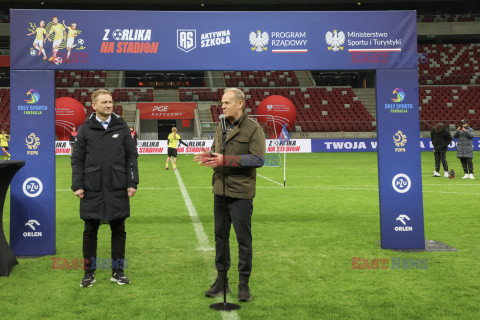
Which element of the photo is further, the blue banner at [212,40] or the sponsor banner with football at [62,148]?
the sponsor banner with football at [62,148]

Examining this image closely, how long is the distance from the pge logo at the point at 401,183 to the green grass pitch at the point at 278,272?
3.03ft

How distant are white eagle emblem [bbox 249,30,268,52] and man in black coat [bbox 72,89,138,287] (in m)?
2.43

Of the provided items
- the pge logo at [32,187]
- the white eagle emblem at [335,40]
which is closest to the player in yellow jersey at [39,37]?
the pge logo at [32,187]

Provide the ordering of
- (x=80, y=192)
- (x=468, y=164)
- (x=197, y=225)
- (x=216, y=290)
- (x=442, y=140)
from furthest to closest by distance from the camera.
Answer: (x=442, y=140) < (x=468, y=164) < (x=197, y=225) < (x=80, y=192) < (x=216, y=290)

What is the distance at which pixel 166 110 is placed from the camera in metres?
38.8

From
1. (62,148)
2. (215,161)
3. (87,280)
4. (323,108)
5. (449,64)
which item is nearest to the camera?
(215,161)

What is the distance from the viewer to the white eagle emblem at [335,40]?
6684mm

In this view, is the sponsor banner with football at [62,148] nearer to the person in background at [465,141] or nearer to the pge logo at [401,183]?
the person in background at [465,141]

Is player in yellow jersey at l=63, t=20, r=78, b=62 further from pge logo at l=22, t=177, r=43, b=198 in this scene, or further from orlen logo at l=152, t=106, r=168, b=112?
orlen logo at l=152, t=106, r=168, b=112

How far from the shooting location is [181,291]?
16.0 ft

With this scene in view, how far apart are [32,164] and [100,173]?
6.57 ft

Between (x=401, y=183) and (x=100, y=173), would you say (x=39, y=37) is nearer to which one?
(x=100, y=173)

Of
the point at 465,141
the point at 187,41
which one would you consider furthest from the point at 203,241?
the point at 465,141

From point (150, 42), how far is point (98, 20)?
784 mm
